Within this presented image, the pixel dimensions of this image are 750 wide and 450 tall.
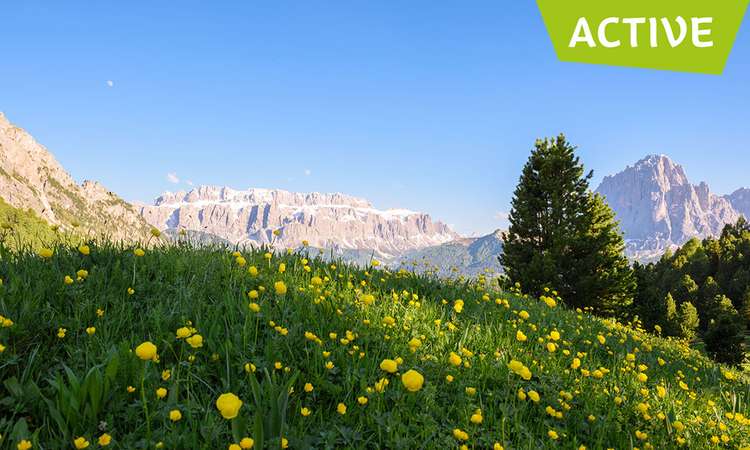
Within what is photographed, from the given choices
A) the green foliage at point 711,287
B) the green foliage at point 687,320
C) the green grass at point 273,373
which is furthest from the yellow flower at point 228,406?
the green foliage at point 687,320

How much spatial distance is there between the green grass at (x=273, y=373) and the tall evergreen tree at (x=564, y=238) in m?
24.0

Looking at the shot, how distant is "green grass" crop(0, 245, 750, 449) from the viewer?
2246 millimetres

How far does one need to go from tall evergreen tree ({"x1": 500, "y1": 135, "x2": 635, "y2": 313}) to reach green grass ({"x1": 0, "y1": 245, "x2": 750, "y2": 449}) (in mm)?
24002

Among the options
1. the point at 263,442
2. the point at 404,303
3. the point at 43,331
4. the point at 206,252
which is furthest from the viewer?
the point at 206,252

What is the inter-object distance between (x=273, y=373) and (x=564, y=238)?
27877 mm

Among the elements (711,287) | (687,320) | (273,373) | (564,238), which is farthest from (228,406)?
(711,287)

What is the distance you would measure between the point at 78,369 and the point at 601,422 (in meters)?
3.73

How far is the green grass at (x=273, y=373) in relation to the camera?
2.25m

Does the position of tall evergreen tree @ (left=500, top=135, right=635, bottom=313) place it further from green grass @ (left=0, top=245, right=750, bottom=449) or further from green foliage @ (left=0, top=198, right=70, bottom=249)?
green foliage @ (left=0, top=198, right=70, bottom=249)

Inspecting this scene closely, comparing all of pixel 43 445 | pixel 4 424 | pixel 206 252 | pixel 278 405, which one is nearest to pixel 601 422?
pixel 278 405

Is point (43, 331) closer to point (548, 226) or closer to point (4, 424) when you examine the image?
point (4, 424)

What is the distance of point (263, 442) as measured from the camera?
200cm

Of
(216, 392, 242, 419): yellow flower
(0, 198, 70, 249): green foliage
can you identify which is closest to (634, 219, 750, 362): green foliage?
(216, 392, 242, 419): yellow flower

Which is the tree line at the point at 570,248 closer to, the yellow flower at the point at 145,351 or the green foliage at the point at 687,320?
the green foliage at the point at 687,320
